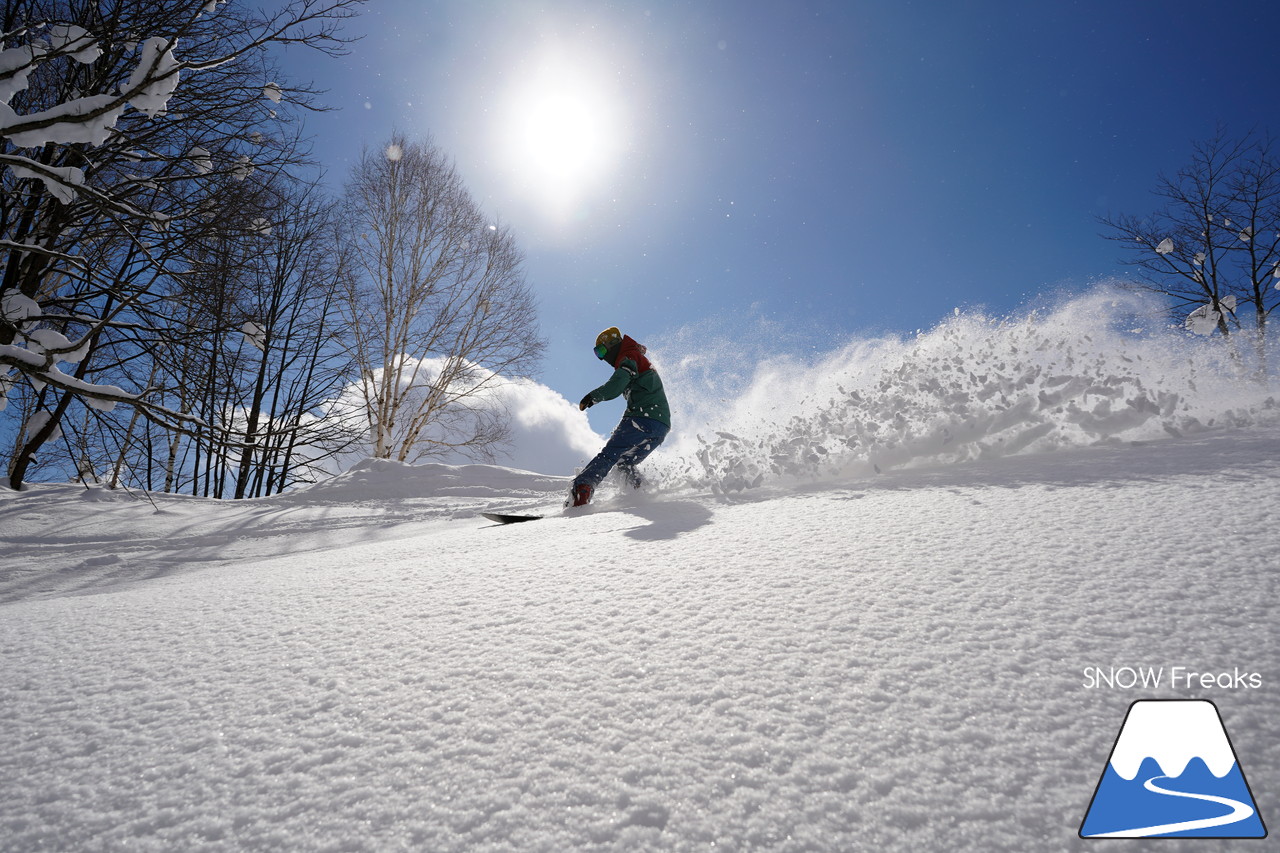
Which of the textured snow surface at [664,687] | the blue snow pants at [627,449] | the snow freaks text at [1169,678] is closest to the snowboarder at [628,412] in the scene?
the blue snow pants at [627,449]

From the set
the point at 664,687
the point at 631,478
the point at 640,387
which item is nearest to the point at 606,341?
the point at 640,387

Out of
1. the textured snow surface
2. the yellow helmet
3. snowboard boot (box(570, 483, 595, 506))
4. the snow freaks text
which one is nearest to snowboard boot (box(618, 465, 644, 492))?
snowboard boot (box(570, 483, 595, 506))

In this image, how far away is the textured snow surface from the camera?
0.66m

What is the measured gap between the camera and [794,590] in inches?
51.4

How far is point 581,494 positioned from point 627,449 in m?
0.55

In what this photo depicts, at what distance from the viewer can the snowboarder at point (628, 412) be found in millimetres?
4285

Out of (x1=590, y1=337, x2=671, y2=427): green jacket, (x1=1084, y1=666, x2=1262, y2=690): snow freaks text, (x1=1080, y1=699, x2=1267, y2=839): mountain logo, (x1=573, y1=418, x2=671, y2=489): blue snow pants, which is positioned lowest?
(x1=1080, y1=699, x2=1267, y2=839): mountain logo

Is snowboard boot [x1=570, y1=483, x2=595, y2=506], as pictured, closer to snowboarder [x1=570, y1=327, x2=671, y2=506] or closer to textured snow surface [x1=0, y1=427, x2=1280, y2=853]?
snowboarder [x1=570, y1=327, x2=671, y2=506]

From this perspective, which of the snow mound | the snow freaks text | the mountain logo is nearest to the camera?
the mountain logo

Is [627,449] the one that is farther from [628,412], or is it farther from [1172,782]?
[1172,782]

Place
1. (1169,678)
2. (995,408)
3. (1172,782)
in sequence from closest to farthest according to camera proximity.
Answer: (1172,782), (1169,678), (995,408)

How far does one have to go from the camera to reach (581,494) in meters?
4.18

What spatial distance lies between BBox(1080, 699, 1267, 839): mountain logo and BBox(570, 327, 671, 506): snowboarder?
11.8 ft

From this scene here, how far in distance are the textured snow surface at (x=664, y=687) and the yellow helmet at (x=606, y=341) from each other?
304 cm
